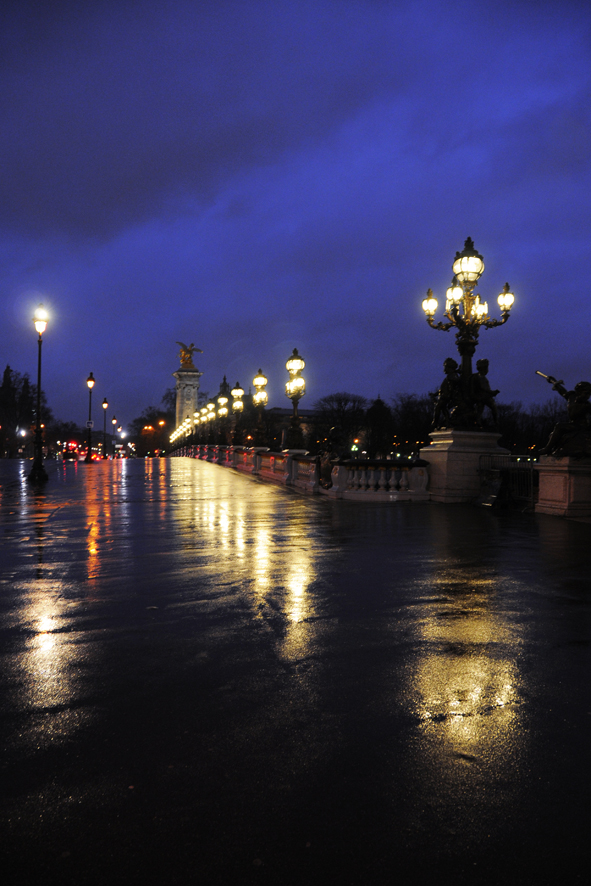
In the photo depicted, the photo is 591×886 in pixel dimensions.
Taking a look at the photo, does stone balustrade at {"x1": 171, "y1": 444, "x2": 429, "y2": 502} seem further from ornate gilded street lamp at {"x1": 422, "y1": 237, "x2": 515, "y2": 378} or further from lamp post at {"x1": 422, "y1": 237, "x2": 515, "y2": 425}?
ornate gilded street lamp at {"x1": 422, "y1": 237, "x2": 515, "y2": 378}

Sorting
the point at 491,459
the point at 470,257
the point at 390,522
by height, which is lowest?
the point at 390,522

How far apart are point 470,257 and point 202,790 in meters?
17.3

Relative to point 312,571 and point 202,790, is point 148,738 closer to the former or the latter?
point 202,790

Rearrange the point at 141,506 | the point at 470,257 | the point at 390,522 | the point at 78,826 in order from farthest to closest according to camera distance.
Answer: the point at 470,257
the point at 141,506
the point at 390,522
the point at 78,826

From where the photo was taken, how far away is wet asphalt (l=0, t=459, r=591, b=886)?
2.35 metres

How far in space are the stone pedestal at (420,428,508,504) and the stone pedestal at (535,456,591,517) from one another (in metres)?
3.56

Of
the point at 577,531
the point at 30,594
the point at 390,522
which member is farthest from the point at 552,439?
the point at 30,594

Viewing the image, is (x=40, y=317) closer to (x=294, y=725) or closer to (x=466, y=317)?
(x=466, y=317)

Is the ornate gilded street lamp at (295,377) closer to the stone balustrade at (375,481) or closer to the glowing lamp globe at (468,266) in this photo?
the stone balustrade at (375,481)

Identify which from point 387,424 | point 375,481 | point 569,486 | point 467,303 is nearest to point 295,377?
point 375,481

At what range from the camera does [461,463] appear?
18.0 m

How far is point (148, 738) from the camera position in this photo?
10.5 ft

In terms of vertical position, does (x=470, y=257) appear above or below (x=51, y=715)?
above

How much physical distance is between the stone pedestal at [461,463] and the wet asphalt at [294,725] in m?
10.4
